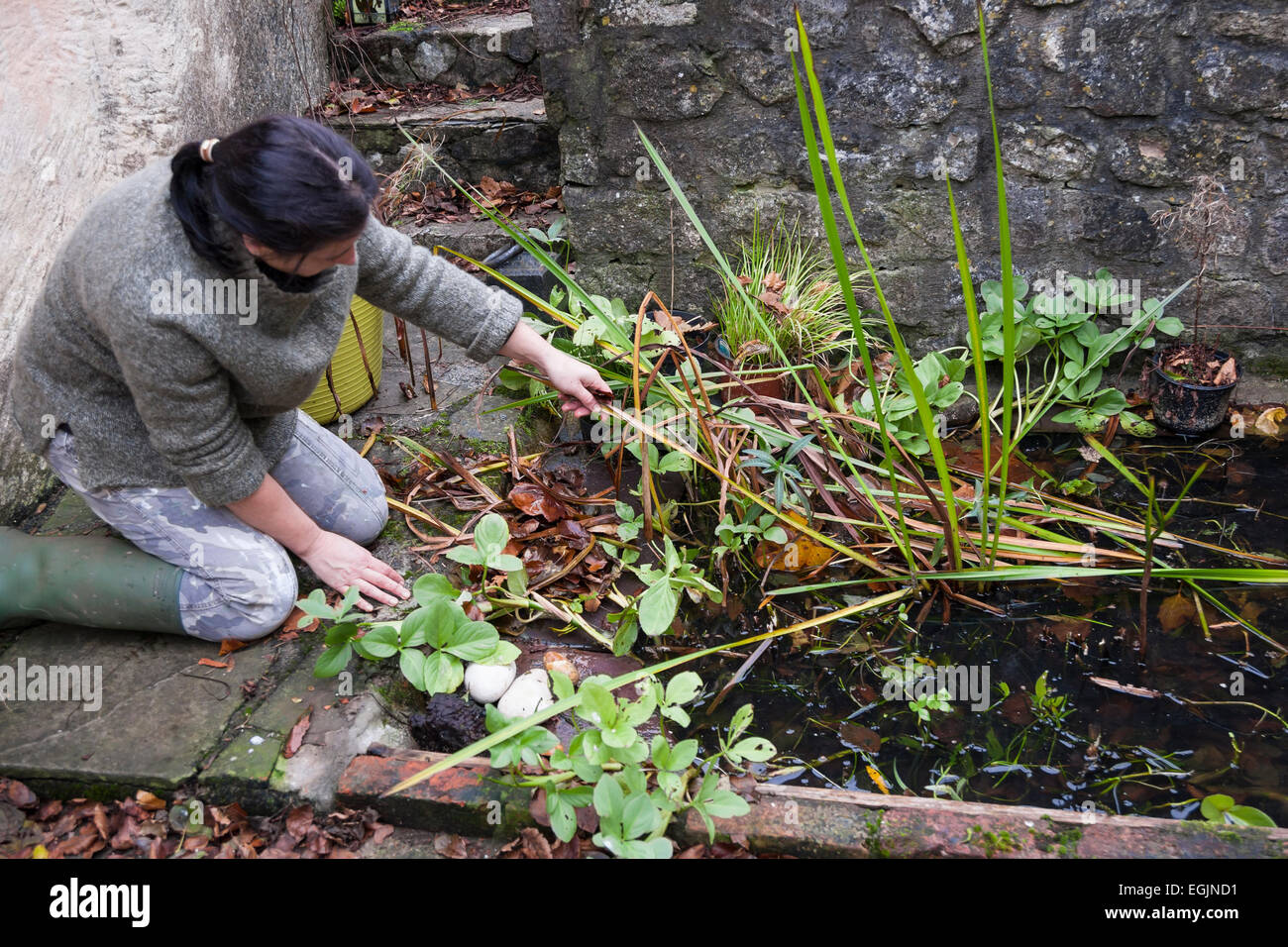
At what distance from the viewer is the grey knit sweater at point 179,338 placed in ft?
5.13

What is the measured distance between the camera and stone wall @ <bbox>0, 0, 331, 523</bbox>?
2.34m

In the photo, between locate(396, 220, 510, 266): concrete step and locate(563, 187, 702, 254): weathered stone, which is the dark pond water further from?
locate(396, 220, 510, 266): concrete step

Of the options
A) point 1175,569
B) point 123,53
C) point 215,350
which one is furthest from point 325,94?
point 1175,569

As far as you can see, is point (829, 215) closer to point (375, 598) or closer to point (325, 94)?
point (375, 598)

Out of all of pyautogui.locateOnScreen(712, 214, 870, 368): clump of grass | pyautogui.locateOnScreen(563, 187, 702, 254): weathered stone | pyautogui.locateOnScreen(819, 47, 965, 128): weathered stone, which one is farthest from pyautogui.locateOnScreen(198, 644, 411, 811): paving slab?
pyautogui.locateOnScreen(819, 47, 965, 128): weathered stone

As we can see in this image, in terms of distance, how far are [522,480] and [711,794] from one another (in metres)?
1.21

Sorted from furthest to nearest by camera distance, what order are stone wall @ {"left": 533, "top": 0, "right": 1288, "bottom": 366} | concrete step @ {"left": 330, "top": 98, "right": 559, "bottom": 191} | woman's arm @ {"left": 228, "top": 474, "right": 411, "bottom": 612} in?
1. concrete step @ {"left": 330, "top": 98, "right": 559, "bottom": 191}
2. stone wall @ {"left": 533, "top": 0, "right": 1288, "bottom": 366}
3. woman's arm @ {"left": 228, "top": 474, "right": 411, "bottom": 612}

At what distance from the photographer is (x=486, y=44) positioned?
3.94 metres

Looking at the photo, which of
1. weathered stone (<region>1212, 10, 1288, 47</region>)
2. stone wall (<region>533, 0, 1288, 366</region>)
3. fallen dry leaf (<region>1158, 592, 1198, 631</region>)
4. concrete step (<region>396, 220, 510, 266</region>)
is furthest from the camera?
concrete step (<region>396, 220, 510, 266</region>)

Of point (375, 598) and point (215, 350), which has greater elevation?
point (215, 350)

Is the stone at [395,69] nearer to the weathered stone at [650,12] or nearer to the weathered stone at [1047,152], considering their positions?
the weathered stone at [650,12]

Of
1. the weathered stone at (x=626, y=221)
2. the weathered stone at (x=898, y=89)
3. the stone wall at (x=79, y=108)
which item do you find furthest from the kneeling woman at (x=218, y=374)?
the weathered stone at (x=898, y=89)

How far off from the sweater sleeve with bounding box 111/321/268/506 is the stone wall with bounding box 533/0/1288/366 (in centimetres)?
169

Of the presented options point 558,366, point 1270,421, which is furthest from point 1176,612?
point 558,366
